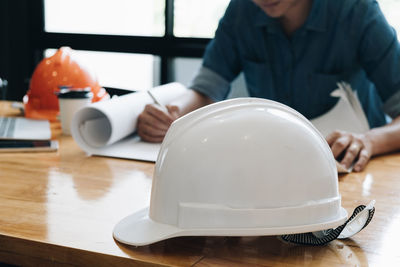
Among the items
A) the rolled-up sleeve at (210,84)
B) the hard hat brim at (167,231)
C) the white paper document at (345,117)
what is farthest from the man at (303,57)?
the hard hat brim at (167,231)

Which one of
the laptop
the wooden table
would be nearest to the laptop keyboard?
the laptop

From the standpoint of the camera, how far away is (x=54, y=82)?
1.63m

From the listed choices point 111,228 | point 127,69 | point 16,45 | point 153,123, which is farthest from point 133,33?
point 111,228

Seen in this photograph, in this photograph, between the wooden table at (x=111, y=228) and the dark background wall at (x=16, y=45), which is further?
the dark background wall at (x=16, y=45)

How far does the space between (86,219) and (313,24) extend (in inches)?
45.6

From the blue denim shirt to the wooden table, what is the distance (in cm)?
58

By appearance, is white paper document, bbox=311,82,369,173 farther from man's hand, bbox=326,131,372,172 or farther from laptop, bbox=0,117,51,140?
laptop, bbox=0,117,51,140

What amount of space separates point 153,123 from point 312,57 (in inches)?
26.2

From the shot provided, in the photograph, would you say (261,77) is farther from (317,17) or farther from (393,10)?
(393,10)

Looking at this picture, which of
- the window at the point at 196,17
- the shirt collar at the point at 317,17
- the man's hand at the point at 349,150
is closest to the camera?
the man's hand at the point at 349,150

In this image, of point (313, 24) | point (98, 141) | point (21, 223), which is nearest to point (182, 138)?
point (21, 223)

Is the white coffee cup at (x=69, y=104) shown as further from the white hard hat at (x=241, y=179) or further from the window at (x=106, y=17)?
the window at (x=106, y=17)

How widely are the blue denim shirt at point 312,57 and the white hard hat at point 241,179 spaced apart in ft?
3.11

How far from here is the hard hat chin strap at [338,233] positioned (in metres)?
0.64
